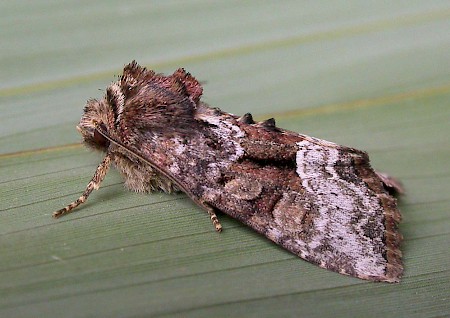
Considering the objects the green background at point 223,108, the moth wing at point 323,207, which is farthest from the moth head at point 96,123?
the moth wing at point 323,207

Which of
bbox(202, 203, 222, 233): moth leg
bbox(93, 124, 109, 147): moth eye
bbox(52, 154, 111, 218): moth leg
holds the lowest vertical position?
bbox(202, 203, 222, 233): moth leg

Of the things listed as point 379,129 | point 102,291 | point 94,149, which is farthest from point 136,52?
point 102,291

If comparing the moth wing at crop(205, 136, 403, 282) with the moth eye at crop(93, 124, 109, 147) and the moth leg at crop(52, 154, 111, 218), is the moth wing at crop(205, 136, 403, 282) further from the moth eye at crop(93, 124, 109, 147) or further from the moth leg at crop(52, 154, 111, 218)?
the moth eye at crop(93, 124, 109, 147)

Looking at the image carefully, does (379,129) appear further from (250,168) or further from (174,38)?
(174,38)

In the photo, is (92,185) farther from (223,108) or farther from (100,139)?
(223,108)

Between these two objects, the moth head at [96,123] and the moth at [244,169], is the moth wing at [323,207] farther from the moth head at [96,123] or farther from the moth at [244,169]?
the moth head at [96,123]

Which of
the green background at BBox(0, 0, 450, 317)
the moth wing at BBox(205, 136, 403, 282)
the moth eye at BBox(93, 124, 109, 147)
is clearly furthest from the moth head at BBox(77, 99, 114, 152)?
the moth wing at BBox(205, 136, 403, 282)
